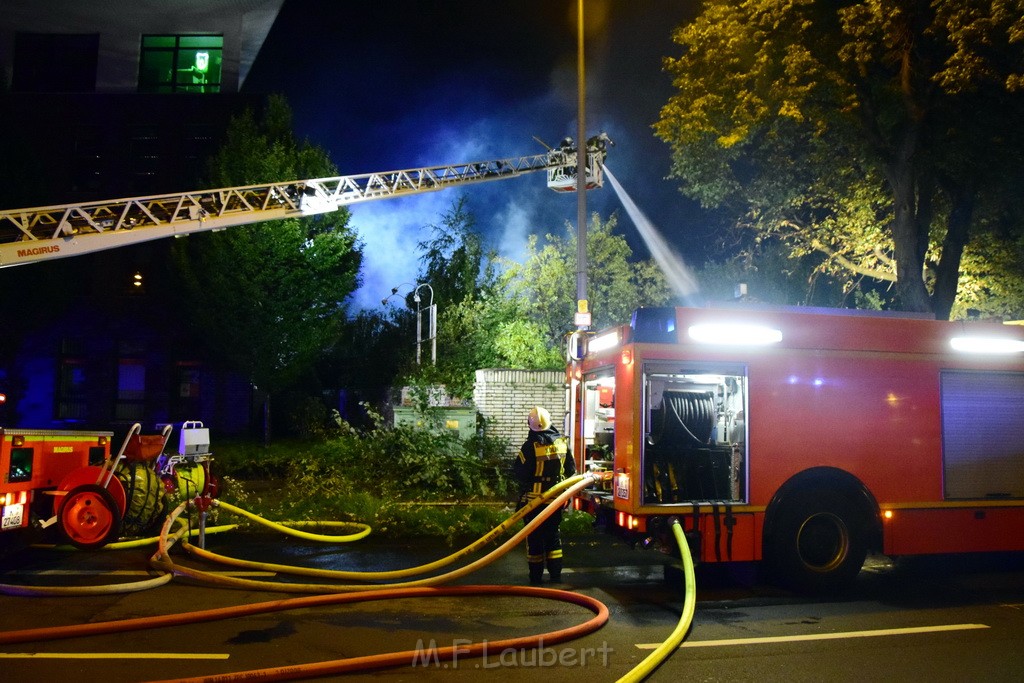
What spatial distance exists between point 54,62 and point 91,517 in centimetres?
2392

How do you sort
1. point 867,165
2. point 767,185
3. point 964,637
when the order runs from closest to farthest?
point 964,637 < point 867,165 < point 767,185

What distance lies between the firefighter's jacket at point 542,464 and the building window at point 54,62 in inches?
985

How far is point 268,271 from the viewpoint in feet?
59.4

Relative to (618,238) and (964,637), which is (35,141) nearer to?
(618,238)

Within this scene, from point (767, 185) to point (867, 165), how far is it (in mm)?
2744

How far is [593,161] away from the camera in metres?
21.0

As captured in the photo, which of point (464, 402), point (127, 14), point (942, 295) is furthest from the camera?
point (127, 14)

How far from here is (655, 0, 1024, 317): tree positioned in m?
11.2

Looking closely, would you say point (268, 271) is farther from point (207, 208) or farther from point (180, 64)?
point (180, 64)

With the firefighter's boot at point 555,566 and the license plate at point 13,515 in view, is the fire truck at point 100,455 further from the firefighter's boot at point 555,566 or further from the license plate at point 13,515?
the firefighter's boot at point 555,566

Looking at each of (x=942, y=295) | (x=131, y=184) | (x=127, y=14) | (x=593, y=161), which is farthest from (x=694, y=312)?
(x=127, y=14)

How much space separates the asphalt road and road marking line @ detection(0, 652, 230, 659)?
1 cm

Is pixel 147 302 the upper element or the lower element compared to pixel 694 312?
upper

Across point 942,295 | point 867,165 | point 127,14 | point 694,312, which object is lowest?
point 694,312
